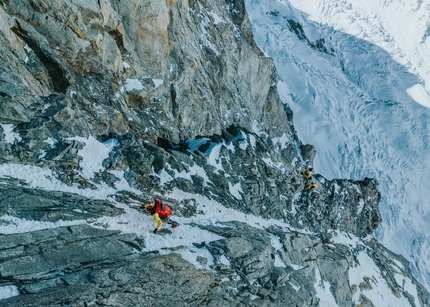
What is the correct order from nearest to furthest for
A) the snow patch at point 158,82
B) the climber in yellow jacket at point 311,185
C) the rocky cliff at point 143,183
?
the rocky cliff at point 143,183
the snow patch at point 158,82
the climber in yellow jacket at point 311,185

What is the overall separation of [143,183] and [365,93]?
72.4 metres

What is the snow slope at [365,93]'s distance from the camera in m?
63.1

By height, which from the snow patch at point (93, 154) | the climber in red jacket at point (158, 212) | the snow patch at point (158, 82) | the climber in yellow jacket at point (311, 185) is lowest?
the climber in yellow jacket at point (311, 185)

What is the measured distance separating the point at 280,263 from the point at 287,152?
30992mm

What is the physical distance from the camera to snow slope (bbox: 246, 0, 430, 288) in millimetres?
63094

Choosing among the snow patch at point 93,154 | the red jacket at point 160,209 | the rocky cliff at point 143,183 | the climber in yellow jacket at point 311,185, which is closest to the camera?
the rocky cliff at point 143,183

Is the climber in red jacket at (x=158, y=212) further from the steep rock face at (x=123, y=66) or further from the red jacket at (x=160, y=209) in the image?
the steep rock face at (x=123, y=66)

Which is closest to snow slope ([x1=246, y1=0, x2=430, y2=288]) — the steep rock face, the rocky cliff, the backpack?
the rocky cliff

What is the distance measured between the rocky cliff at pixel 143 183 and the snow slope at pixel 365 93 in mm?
31934

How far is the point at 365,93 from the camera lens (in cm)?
7656

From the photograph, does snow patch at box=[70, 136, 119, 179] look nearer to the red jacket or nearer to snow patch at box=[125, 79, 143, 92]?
the red jacket

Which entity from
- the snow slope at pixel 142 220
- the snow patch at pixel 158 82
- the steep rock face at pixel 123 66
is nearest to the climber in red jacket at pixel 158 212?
the snow slope at pixel 142 220

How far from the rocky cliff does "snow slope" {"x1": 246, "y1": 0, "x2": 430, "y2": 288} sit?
1257 inches

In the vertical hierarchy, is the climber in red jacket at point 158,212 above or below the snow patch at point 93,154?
above
